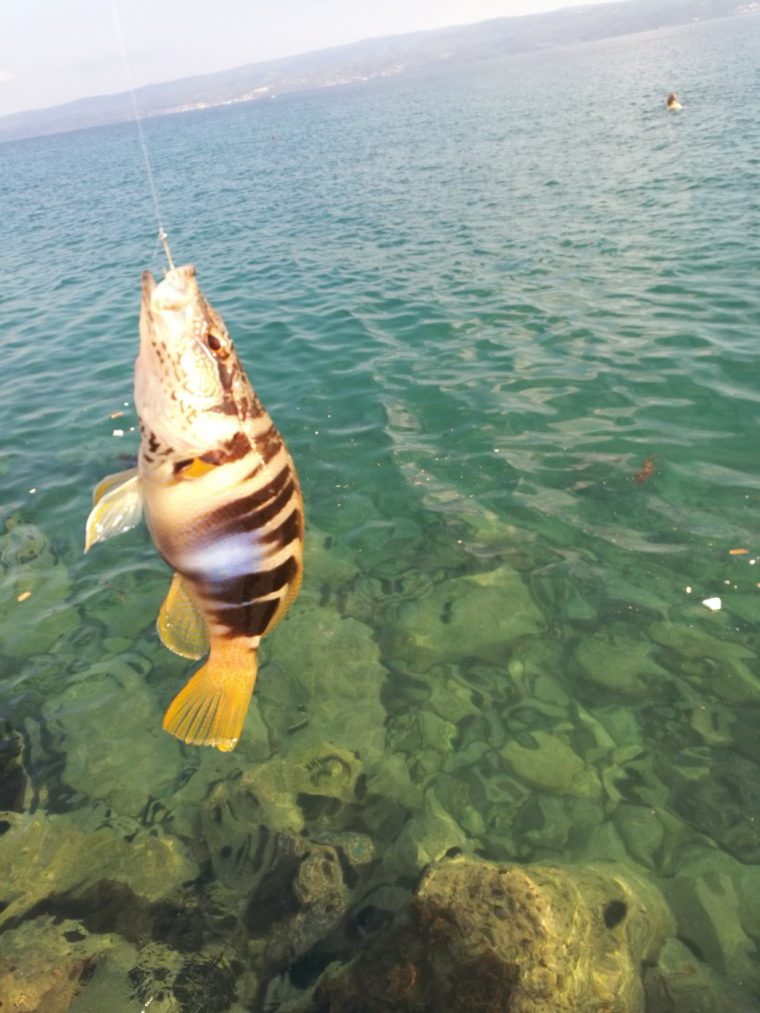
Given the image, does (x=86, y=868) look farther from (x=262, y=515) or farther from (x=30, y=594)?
(x=262, y=515)

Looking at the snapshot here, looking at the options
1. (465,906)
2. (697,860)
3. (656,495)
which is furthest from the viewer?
(656,495)

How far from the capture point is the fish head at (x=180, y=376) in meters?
3.03

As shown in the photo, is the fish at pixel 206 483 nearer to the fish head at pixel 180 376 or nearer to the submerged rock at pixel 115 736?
the fish head at pixel 180 376

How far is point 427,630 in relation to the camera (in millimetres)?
7824

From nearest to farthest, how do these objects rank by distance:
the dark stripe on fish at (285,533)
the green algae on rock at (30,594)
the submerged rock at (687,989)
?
1. the dark stripe on fish at (285,533)
2. the submerged rock at (687,989)
3. the green algae on rock at (30,594)

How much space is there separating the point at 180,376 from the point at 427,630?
5415mm

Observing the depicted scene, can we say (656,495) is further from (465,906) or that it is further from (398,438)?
(465,906)

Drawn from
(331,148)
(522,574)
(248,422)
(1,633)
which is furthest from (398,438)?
(331,148)

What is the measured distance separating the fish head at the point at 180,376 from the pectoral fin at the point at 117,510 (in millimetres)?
317

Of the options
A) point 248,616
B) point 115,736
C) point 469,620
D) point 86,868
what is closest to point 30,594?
point 115,736

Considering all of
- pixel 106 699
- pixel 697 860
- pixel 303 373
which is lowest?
pixel 697 860

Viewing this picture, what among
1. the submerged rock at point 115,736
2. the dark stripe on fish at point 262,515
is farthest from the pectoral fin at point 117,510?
the submerged rock at point 115,736

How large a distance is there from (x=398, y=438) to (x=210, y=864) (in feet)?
24.1

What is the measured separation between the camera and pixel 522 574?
8.38 m
